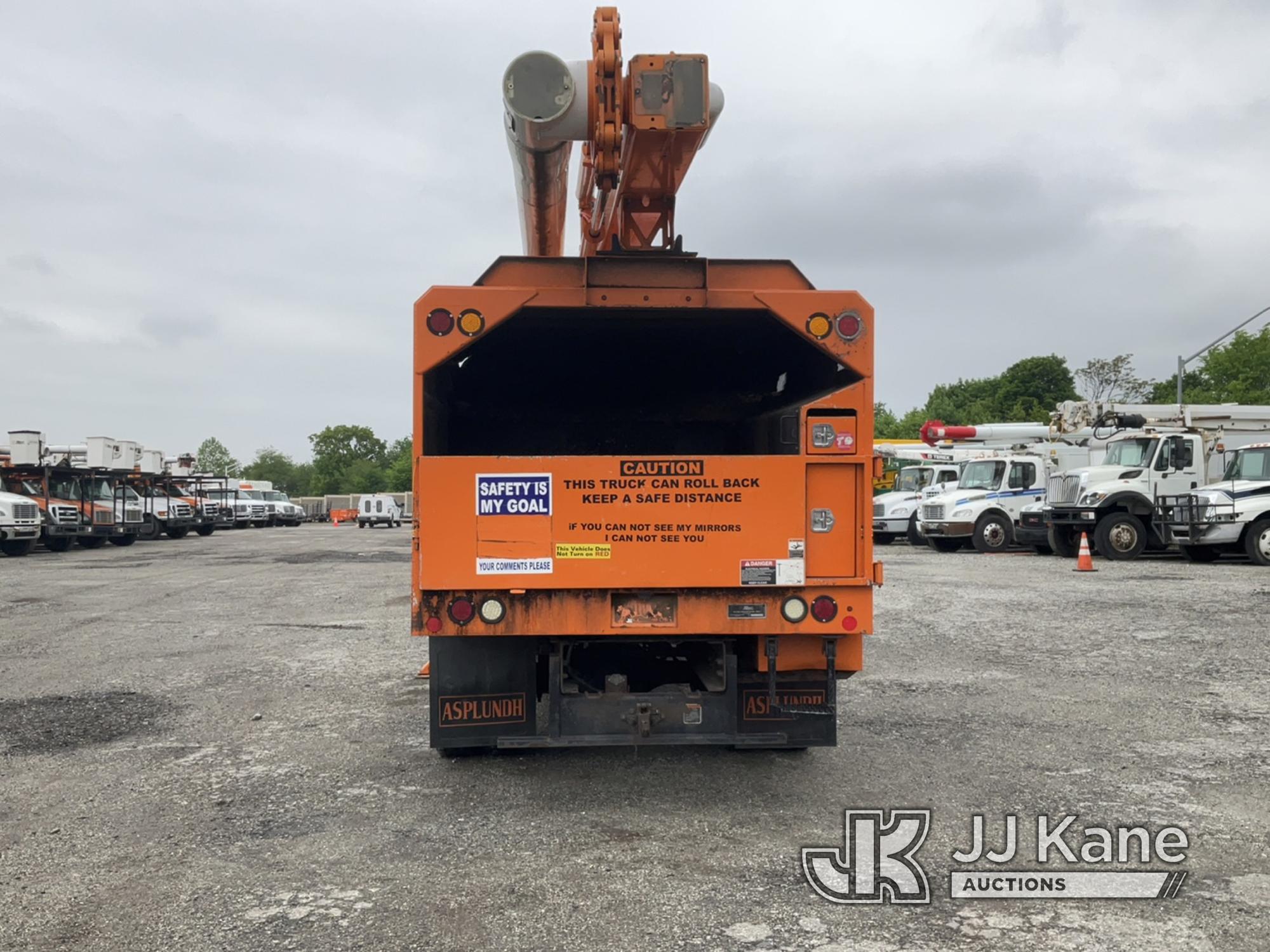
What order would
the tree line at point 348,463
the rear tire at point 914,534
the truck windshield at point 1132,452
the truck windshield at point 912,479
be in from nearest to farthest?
the truck windshield at point 1132,452 < the rear tire at point 914,534 < the truck windshield at point 912,479 < the tree line at point 348,463

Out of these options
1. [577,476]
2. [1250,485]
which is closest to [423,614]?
[577,476]

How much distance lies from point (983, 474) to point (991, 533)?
1.62 m

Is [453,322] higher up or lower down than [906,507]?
higher up

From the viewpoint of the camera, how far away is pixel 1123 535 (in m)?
20.3

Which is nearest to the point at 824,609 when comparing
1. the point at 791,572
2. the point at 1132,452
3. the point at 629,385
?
the point at 791,572

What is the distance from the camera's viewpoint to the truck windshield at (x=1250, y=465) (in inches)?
724

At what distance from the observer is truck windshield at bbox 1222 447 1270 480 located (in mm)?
18391

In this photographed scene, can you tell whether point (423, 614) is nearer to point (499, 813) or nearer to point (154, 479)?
point (499, 813)

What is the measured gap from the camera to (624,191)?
655 cm

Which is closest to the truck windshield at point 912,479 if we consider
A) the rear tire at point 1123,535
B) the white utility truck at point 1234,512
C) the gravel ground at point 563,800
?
the rear tire at point 1123,535

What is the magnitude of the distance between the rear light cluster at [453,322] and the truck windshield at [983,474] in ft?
72.0

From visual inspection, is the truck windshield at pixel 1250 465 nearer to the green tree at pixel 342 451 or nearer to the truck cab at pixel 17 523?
the truck cab at pixel 17 523

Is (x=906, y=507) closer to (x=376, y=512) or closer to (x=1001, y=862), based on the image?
(x=1001, y=862)

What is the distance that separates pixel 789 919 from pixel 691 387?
14.9 ft
